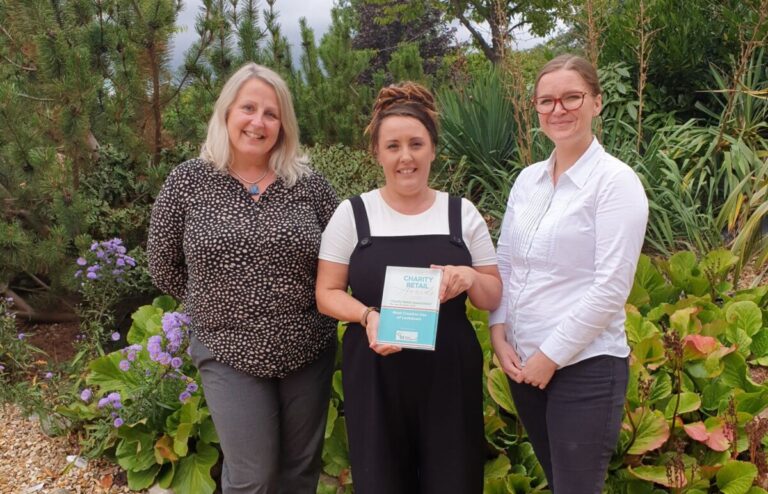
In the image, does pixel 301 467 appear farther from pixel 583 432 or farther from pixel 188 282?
pixel 583 432

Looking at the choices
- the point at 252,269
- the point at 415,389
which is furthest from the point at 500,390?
the point at 252,269

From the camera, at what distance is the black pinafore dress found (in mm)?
1964

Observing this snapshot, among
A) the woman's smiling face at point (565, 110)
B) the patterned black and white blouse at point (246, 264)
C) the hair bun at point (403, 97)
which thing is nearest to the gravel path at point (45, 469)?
the patterned black and white blouse at point (246, 264)

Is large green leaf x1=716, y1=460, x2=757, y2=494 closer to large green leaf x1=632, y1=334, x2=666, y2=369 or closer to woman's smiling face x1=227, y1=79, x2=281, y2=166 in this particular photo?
large green leaf x1=632, y1=334, x2=666, y2=369

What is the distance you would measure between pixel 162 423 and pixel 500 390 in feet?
5.08

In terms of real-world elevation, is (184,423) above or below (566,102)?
below

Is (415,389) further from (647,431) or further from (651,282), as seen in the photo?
(651,282)

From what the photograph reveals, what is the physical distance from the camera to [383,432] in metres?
1.98

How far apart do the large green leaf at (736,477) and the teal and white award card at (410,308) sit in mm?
1502

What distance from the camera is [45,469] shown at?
123 inches

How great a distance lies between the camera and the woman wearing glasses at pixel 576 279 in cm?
166

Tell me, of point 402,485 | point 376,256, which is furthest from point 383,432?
point 376,256

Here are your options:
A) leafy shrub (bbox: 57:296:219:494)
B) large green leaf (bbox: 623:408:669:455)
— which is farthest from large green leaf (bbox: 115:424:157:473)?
large green leaf (bbox: 623:408:669:455)

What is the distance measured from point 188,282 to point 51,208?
217 centimetres
